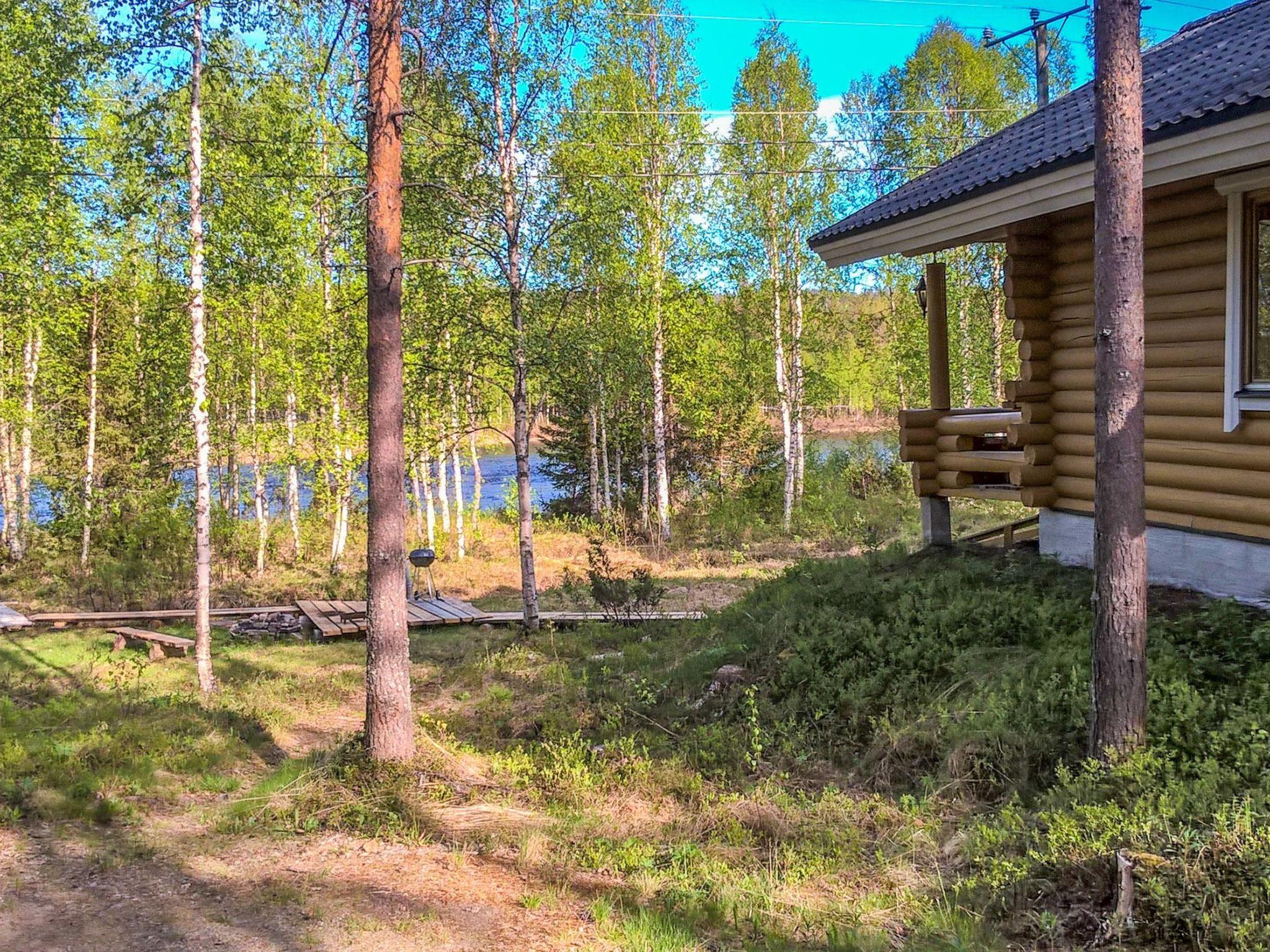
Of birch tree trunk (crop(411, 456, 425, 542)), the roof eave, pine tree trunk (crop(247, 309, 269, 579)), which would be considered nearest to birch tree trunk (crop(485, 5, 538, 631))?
the roof eave

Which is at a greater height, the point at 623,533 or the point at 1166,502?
the point at 1166,502

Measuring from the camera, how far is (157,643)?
1220cm

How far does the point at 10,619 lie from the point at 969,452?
12.9 meters

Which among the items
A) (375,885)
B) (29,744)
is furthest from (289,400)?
(375,885)

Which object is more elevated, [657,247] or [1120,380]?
[657,247]

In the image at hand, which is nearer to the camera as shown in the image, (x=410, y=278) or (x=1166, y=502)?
(x=1166, y=502)

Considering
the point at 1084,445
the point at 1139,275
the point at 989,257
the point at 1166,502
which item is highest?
the point at 989,257

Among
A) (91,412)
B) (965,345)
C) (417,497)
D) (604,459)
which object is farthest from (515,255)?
(965,345)

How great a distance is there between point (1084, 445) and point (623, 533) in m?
14.5

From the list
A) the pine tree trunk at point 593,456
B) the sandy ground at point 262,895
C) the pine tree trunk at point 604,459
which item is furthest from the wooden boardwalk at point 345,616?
the pine tree trunk at point 593,456

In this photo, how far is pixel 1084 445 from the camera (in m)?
7.77

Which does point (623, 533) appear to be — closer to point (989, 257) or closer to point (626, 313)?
point (626, 313)

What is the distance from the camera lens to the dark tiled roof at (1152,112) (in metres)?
5.56

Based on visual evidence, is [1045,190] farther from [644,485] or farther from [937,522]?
[644,485]
